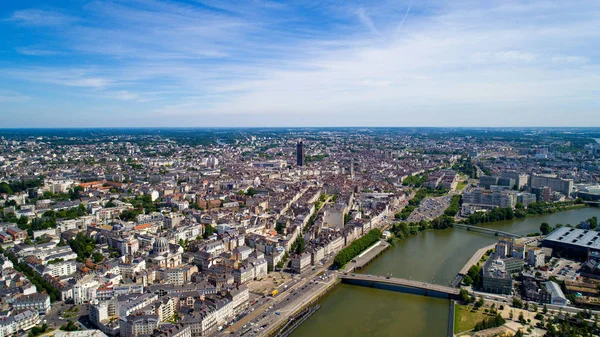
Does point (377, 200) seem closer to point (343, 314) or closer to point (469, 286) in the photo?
point (469, 286)

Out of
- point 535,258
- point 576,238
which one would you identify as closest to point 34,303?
point 535,258

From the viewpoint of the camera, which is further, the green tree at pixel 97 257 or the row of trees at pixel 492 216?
the row of trees at pixel 492 216

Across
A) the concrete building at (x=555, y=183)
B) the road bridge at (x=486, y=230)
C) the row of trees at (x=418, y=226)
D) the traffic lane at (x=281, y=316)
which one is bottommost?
the traffic lane at (x=281, y=316)

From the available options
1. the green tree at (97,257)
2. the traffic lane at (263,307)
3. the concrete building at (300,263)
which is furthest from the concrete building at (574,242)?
the green tree at (97,257)

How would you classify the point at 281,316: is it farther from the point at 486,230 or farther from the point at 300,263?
the point at 486,230

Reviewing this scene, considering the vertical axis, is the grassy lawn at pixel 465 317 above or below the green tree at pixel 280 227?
below

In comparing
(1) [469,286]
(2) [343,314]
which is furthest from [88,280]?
(1) [469,286]

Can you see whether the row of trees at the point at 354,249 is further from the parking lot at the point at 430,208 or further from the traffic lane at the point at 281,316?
the parking lot at the point at 430,208
